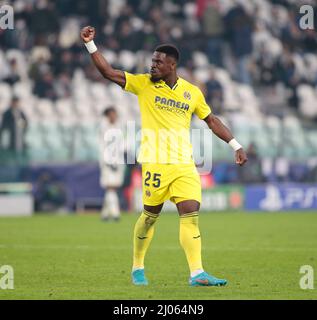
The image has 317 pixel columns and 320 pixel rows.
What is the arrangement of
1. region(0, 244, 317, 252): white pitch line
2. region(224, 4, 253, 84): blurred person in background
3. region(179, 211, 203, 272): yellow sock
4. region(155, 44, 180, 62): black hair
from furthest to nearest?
region(224, 4, 253, 84): blurred person in background
region(0, 244, 317, 252): white pitch line
region(155, 44, 180, 62): black hair
region(179, 211, 203, 272): yellow sock

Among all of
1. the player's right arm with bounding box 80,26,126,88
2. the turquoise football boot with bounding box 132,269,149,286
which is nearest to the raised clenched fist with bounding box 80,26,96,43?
the player's right arm with bounding box 80,26,126,88

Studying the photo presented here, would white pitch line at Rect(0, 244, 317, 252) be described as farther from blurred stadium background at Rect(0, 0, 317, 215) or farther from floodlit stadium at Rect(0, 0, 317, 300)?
blurred stadium background at Rect(0, 0, 317, 215)

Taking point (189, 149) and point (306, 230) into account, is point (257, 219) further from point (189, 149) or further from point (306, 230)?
point (189, 149)

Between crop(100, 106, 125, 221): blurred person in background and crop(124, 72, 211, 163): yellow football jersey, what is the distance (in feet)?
33.4

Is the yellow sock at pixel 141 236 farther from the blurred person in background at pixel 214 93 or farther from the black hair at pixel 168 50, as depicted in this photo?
the blurred person in background at pixel 214 93

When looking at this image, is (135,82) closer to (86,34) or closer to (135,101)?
(86,34)

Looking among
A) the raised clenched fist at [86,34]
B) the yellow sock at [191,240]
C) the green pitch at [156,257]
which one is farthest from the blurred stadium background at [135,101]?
the yellow sock at [191,240]

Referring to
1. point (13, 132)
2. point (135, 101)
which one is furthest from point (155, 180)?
point (135, 101)

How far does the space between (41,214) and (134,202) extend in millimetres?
2316

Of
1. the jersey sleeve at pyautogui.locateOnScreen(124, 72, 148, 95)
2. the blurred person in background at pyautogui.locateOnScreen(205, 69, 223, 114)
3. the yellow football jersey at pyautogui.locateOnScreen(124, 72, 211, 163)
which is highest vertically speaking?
the blurred person in background at pyautogui.locateOnScreen(205, 69, 223, 114)

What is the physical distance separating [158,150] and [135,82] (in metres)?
Result: 0.77

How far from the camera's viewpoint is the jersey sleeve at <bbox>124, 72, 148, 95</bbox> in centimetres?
1073

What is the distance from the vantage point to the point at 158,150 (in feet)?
35.3
